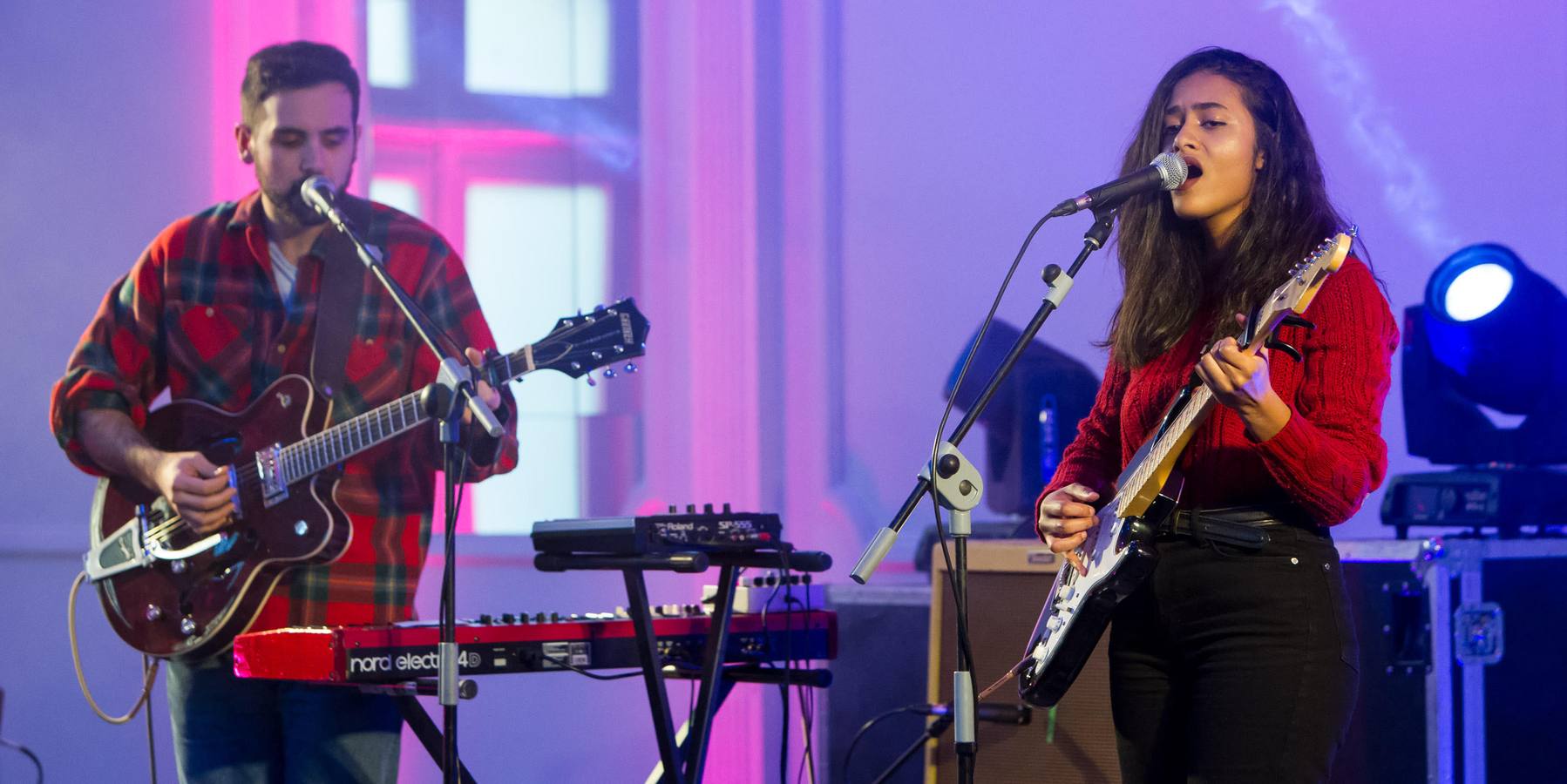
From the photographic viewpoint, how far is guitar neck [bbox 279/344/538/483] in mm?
2729

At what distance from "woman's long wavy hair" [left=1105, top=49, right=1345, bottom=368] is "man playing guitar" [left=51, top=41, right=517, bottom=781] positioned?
1204 mm

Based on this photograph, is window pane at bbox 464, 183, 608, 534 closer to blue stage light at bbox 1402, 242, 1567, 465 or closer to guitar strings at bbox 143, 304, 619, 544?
guitar strings at bbox 143, 304, 619, 544

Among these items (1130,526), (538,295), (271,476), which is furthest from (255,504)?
(1130,526)

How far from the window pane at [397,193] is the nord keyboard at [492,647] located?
1.91 meters

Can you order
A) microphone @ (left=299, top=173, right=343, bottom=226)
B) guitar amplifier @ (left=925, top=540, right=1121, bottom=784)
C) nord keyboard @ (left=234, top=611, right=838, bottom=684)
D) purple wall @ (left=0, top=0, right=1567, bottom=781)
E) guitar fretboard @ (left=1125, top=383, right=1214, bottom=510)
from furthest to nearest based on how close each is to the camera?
purple wall @ (left=0, top=0, right=1567, bottom=781), guitar amplifier @ (left=925, top=540, right=1121, bottom=784), microphone @ (left=299, top=173, right=343, bottom=226), nord keyboard @ (left=234, top=611, right=838, bottom=684), guitar fretboard @ (left=1125, top=383, right=1214, bottom=510)

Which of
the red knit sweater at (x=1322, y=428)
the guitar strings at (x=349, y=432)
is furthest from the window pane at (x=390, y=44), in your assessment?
the red knit sweater at (x=1322, y=428)

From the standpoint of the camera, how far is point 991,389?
6.25 feet

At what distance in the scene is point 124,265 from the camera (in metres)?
4.04

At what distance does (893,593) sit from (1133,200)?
1.66 metres

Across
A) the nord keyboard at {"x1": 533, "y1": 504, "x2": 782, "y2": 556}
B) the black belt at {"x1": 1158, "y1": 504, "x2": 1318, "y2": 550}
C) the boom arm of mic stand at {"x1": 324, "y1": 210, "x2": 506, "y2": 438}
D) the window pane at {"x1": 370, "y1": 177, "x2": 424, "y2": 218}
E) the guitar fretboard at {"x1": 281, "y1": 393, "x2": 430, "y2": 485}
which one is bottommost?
the nord keyboard at {"x1": 533, "y1": 504, "x2": 782, "y2": 556}

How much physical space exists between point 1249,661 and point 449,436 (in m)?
1.23

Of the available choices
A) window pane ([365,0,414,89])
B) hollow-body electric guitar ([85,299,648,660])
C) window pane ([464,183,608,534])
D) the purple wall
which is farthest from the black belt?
window pane ([365,0,414,89])

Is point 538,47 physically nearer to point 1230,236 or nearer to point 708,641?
point 708,641

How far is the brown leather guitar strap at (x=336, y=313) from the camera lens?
9.40ft
